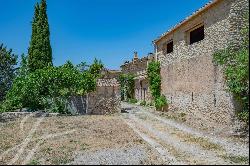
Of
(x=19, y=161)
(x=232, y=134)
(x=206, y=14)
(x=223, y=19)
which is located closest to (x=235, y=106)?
(x=232, y=134)

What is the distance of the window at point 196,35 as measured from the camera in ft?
68.1

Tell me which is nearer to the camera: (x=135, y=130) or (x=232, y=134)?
(x=232, y=134)

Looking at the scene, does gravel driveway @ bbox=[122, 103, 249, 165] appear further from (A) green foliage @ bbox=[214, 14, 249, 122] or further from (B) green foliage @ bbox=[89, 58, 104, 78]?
(B) green foliage @ bbox=[89, 58, 104, 78]

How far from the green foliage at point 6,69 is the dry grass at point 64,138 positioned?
16596mm

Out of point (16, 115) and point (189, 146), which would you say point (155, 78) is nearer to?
point (16, 115)

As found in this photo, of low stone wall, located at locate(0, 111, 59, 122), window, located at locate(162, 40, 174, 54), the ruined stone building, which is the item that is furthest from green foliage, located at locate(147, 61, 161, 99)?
low stone wall, located at locate(0, 111, 59, 122)

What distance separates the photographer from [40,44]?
3359 cm

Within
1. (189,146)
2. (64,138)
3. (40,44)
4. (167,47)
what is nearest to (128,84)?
(40,44)

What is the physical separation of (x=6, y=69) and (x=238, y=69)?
2915 centimetres

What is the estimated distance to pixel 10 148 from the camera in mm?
12898

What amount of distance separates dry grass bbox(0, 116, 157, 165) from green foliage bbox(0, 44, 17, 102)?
54.4 feet

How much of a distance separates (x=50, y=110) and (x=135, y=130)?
1033cm

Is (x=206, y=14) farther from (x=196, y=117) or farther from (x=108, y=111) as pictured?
(x=108, y=111)

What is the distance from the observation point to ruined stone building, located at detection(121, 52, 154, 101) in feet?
106
